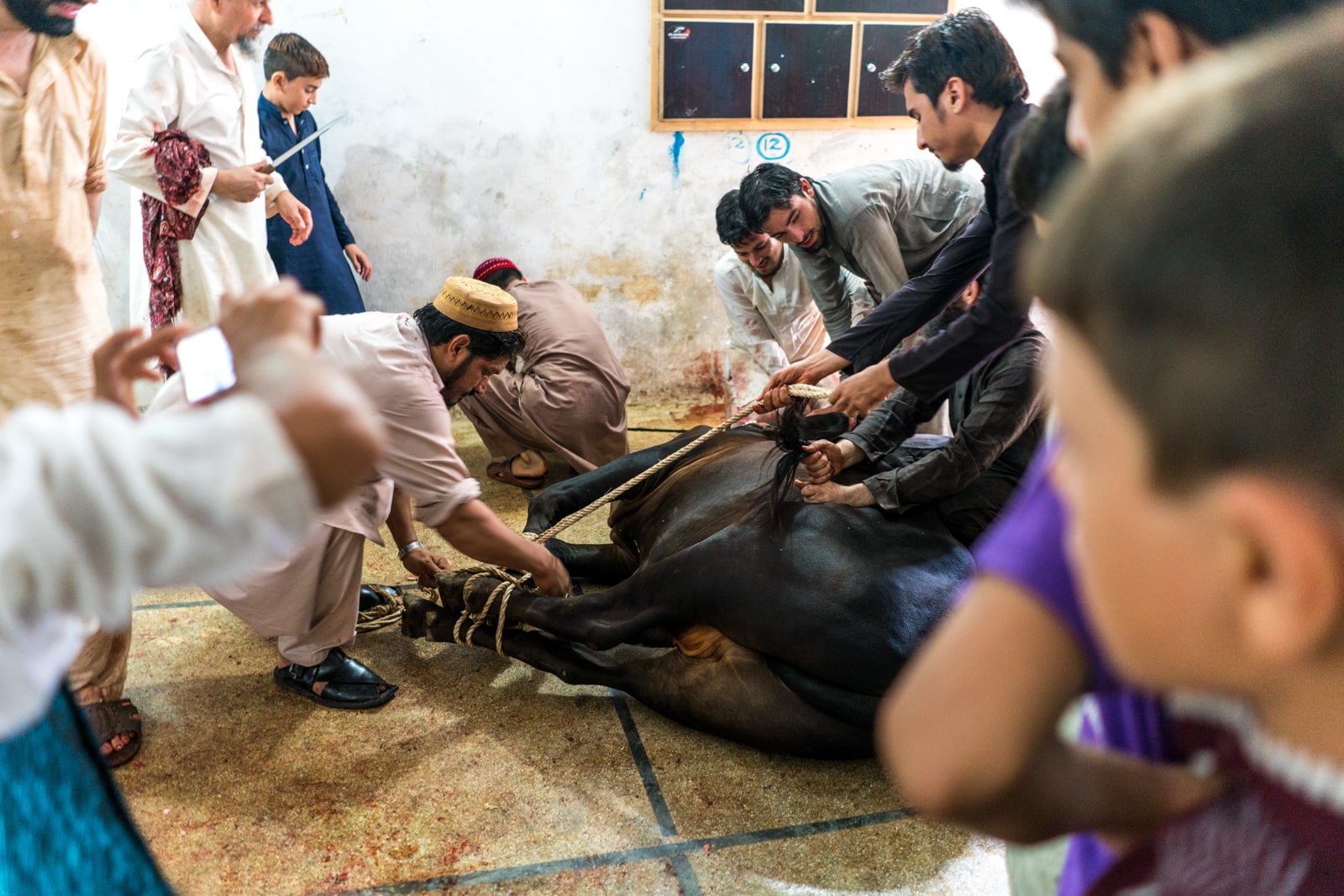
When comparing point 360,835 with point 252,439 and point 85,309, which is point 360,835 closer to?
point 85,309

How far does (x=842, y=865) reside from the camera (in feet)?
6.16

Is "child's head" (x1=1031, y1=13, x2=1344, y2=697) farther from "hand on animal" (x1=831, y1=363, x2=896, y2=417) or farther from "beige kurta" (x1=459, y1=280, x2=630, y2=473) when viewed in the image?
"beige kurta" (x1=459, y1=280, x2=630, y2=473)

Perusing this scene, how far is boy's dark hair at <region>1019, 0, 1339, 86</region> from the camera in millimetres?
877

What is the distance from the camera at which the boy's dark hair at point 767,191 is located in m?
3.18

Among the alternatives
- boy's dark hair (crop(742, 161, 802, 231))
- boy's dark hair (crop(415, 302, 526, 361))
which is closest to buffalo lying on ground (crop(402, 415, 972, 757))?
boy's dark hair (crop(415, 302, 526, 361))

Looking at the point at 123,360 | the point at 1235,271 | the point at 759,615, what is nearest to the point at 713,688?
the point at 759,615

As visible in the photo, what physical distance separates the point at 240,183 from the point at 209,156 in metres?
0.20

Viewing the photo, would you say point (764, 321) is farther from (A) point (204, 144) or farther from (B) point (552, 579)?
(A) point (204, 144)

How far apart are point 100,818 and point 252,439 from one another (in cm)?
63

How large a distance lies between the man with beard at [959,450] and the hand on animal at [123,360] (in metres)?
1.69

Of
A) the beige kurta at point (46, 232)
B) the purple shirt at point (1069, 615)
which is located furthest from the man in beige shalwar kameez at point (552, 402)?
the purple shirt at point (1069, 615)

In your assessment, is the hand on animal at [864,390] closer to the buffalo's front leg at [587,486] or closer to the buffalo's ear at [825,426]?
the buffalo's ear at [825,426]

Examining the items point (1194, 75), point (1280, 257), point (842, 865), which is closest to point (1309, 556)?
point (1280, 257)

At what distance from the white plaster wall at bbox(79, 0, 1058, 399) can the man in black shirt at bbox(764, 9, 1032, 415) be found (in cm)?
235
